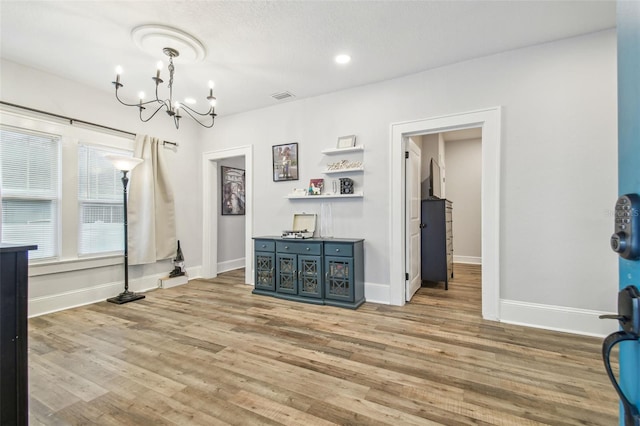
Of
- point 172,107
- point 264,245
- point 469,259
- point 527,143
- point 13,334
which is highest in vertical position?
point 172,107

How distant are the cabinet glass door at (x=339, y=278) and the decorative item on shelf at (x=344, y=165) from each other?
1.18 meters

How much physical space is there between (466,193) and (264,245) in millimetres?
4896

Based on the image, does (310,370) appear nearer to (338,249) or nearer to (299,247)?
(338,249)

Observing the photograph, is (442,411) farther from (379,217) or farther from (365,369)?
A: (379,217)

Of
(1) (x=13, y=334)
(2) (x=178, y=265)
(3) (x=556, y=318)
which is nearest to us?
(1) (x=13, y=334)

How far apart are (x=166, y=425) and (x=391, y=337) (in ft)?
5.96

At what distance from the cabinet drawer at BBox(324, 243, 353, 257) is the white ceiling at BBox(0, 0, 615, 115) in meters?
2.06

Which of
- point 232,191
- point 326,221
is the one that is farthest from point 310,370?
point 232,191

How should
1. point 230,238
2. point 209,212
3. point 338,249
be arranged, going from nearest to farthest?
1. point 338,249
2. point 209,212
3. point 230,238

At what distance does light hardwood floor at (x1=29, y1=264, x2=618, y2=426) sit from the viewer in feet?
5.44

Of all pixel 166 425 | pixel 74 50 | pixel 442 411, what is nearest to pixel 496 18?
pixel 442 411

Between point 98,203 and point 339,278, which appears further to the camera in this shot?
point 98,203

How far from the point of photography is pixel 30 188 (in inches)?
129

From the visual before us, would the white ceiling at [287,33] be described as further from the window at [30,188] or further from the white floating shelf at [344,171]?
the white floating shelf at [344,171]
